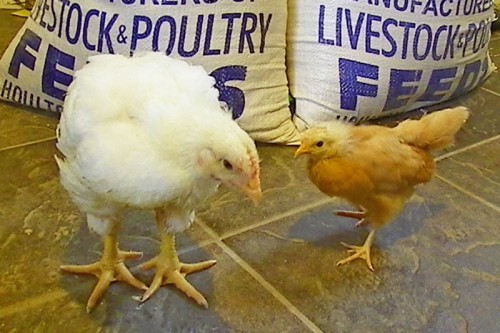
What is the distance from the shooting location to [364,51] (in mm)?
1389

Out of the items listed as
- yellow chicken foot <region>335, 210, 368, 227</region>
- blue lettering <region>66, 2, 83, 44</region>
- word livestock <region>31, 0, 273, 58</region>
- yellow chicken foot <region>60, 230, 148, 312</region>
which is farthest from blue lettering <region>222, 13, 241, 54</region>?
yellow chicken foot <region>60, 230, 148, 312</region>

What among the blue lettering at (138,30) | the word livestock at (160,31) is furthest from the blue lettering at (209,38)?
the blue lettering at (138,30)

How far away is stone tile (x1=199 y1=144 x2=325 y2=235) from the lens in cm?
115

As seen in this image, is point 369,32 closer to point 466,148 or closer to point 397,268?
point 466,148

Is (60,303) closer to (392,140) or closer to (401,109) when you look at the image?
(392,140)

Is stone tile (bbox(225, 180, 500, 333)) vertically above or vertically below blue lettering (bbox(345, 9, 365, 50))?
below

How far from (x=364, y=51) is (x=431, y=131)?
1.21ft

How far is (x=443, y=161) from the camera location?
136cm

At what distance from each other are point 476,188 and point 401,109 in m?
0.29

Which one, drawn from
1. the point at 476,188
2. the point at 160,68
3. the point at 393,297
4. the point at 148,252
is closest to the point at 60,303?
the point at 148,252

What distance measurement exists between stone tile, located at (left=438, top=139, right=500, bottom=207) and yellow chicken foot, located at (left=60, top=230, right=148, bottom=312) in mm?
632

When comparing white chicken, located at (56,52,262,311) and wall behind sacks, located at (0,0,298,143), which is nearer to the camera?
white chicken, located at (56,52,262,311)

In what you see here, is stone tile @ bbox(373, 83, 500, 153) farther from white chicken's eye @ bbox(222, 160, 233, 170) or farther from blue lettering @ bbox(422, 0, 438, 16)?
white chicken's eye @ bbox(222, 160, 233, 170)

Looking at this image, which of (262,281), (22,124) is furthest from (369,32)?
(22,124)
